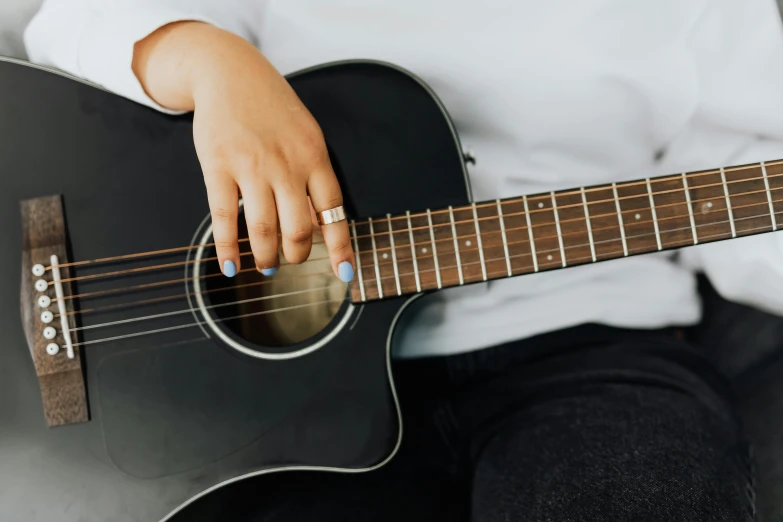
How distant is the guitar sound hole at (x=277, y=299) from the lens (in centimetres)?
70

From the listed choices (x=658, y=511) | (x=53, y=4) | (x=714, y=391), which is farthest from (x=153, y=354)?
(x=714, y=391)

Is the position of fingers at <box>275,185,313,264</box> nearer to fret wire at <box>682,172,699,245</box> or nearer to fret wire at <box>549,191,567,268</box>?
fret wire at <box>549,191,567,268</box>

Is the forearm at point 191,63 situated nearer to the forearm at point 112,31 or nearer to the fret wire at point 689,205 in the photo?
the forearm at point 112,31

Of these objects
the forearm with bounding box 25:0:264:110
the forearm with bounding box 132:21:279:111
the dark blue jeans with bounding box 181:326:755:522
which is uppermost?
the forearm with bounding box 25:0:264:110

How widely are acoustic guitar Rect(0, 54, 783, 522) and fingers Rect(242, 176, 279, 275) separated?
0.13 meters

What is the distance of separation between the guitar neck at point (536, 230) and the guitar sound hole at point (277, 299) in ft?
0.28

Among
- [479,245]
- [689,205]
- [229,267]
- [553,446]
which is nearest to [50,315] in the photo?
[229,267]

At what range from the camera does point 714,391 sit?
0.83m

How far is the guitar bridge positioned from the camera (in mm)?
659

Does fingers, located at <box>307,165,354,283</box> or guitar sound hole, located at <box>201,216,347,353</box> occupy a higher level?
fingers, located at <box>307,165,354,283</box>

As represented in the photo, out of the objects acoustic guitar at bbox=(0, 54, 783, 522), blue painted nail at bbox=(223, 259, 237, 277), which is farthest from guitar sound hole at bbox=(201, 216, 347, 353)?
blue painted nail at bbox=(223, 259, 237, 277)

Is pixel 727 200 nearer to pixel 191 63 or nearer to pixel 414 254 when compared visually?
pixel 414 254

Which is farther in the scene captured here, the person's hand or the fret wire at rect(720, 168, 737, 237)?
the fret wire at rect(720, 168, 737, 237)

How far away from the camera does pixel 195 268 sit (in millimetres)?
677
